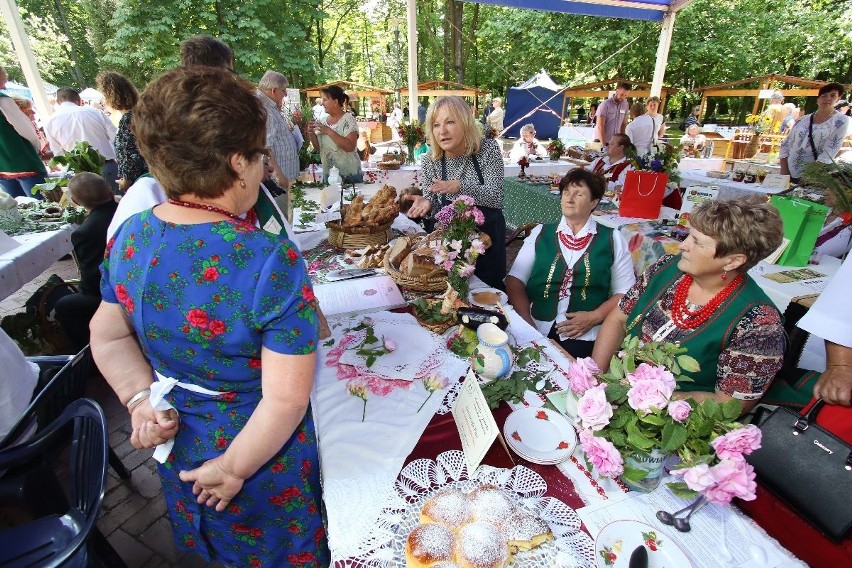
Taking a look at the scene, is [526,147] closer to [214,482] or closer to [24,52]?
[214,482]

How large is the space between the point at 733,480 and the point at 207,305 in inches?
46.7

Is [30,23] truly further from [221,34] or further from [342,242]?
[342,242]

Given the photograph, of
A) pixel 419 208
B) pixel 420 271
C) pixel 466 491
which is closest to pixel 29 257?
pixel 419 208

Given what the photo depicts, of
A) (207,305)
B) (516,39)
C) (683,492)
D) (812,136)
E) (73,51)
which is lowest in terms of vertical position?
(683,492)

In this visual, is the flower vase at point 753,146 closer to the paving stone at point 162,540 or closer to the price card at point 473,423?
the price card at point 473,423

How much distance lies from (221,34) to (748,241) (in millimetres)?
18044

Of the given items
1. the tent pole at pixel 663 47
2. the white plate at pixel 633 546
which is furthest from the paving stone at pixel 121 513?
the tent pole at pixel 663 47

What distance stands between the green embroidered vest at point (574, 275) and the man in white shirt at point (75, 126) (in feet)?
16.5

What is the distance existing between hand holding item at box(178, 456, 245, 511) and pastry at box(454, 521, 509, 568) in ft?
1.93

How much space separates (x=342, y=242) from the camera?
9.02 ft

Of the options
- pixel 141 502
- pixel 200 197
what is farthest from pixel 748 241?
pixel 141 502

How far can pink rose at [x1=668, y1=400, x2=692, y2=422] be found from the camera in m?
0.90

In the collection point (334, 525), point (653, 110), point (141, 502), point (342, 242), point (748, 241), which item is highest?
point (653, 110)

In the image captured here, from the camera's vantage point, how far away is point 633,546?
919 millimetres
